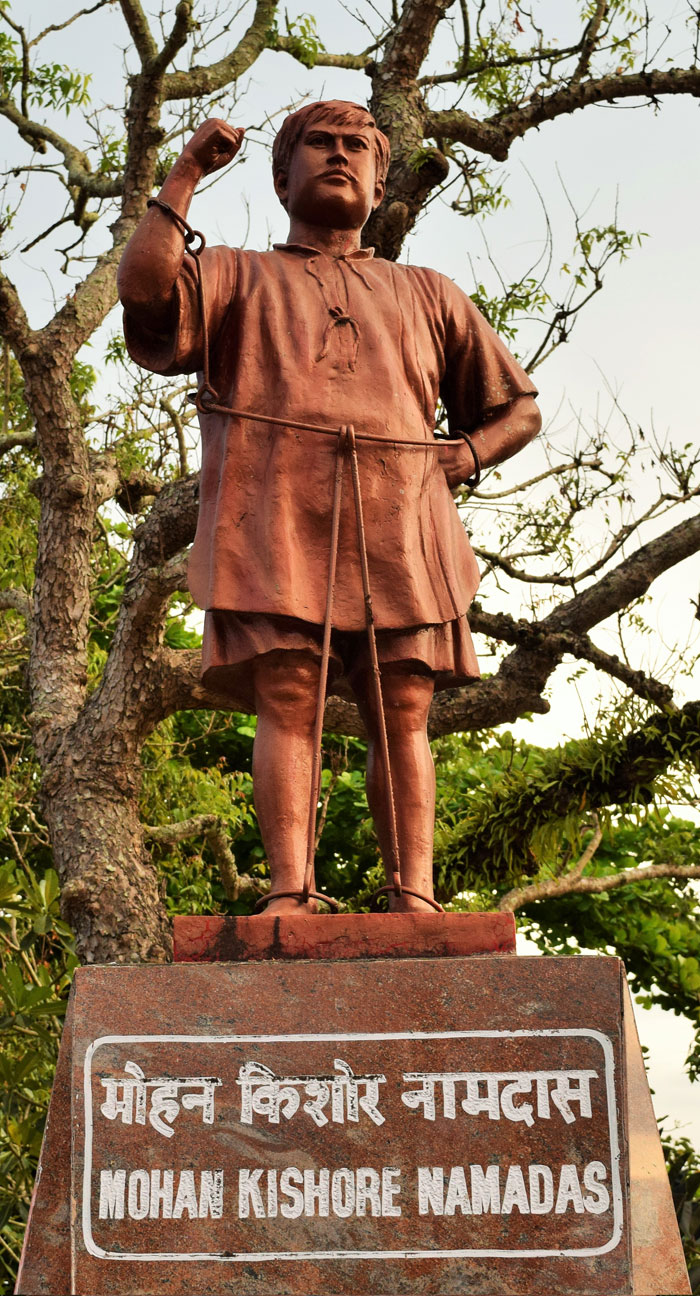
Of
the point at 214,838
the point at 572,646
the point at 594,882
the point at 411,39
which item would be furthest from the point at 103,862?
the point at 411,39

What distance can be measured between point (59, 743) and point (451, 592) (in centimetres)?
511

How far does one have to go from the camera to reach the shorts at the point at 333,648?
3842 mm

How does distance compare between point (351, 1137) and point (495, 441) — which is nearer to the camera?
point (351, 1137)

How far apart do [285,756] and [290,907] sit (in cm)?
38

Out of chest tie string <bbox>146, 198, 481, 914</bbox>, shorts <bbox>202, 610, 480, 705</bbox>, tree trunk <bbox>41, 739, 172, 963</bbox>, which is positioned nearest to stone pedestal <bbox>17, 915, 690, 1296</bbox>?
chest tie string <bbox>146, 198, 481, 914</bbox>

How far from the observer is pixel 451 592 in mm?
4031

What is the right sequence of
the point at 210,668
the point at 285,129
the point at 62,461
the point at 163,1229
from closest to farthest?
the point at 163,1229
the point at 210,668
the point at 285,129
the point at 62,461

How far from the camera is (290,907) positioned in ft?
11.8

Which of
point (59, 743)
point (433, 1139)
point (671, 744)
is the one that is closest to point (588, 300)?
point (671, 744)

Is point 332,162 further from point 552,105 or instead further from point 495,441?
point 552,105

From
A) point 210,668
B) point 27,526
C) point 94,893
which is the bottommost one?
point 210,668

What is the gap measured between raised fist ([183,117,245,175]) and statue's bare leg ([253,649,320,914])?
1.24 metres

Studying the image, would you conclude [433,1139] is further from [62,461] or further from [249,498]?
[62,461]

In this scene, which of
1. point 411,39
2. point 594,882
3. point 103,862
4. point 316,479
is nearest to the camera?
point 316,479
